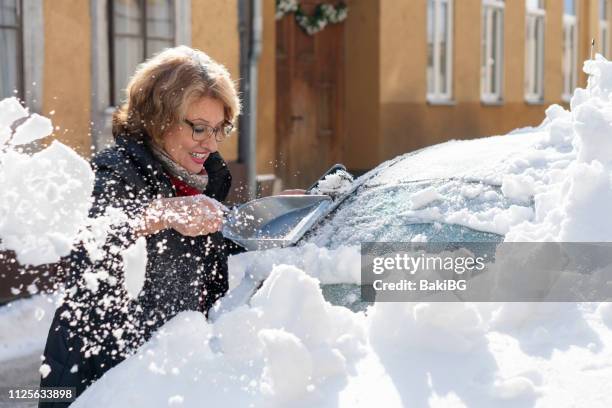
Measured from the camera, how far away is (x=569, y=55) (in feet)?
60.6

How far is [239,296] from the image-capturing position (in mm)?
3100

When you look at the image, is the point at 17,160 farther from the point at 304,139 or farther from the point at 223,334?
the point at 304,139

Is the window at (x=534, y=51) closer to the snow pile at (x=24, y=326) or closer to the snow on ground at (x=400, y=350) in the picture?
the snow pile at (x=24, y=326)

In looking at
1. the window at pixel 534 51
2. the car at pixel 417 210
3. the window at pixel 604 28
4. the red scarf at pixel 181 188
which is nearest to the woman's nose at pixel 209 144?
the red scarf at pixel 181 188

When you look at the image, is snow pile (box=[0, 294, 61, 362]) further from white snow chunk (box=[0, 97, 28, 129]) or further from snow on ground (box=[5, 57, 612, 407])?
snow on ground (box=[5, 57, 612, 407])

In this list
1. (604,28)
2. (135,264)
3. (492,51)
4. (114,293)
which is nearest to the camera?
(135,264)

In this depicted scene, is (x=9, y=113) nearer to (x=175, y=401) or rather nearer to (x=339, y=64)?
(x=175, y=401)

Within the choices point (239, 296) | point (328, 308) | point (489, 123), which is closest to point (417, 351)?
point (328, 308)

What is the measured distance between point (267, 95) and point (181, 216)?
8.24 metres

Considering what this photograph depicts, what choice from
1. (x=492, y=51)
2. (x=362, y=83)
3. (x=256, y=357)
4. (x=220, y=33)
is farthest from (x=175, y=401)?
(x=492, y=51)

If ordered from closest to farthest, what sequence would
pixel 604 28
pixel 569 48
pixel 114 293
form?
pixel 114 293 < pixel 569 48 < pixel 604 28

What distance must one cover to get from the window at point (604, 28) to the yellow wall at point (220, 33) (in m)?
11.7

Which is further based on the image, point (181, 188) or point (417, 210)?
point (417, 210)

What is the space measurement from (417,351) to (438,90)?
12528 millimetres
